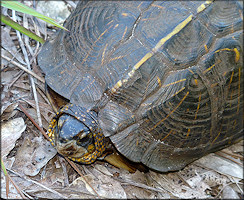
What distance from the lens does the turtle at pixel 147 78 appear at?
2873 millimetres

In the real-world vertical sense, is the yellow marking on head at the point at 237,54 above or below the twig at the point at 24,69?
above

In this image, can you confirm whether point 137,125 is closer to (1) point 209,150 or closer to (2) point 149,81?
(2) point 149,81

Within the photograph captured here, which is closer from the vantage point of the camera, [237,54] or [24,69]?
[237,54]

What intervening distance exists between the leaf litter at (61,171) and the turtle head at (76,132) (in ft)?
1.04

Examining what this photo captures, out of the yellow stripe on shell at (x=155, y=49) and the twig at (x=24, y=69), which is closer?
the yellow stripe on shell at (x=155, y=49)

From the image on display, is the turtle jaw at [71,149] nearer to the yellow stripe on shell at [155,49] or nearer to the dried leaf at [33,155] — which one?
the dried leaf at [33,155]

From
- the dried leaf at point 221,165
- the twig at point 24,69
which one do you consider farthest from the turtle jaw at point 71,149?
the dried leaf at point 221,165

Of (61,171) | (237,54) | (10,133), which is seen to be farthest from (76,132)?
(237,54)

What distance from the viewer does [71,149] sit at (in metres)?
2.94

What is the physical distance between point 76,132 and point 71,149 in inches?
7.8

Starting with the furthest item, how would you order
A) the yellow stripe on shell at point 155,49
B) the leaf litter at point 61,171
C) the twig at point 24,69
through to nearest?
the twig at point 24,69, the leaf litter at point 61,171, the yellow stripe on shell at point 155,49

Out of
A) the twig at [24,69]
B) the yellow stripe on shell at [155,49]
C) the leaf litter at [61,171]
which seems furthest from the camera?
the twig at [24,69]

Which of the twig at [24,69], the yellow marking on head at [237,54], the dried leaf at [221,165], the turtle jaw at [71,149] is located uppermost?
the yellow marking on head at [237,54]

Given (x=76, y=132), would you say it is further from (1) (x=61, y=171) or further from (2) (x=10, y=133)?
(2) (x=10, y=133)
